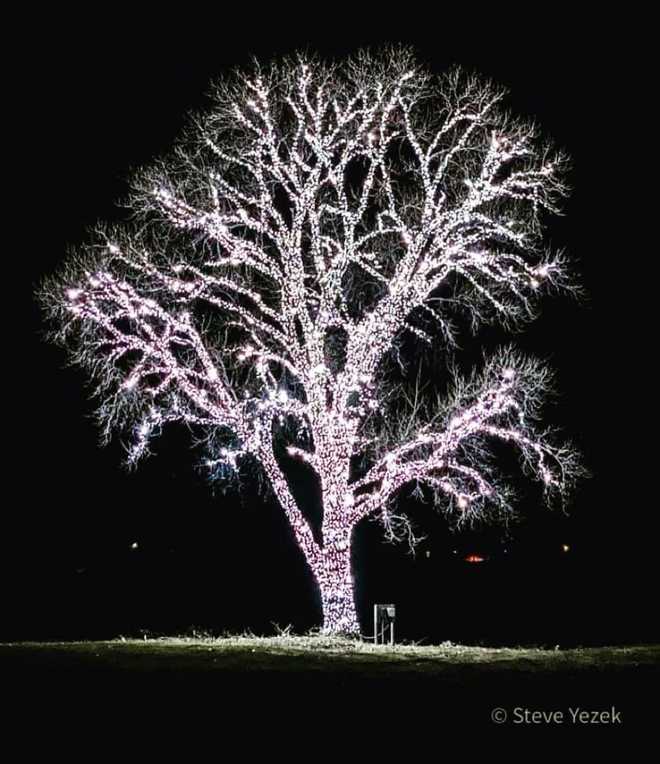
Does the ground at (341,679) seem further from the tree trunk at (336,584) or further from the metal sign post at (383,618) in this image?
the tree trunk at (336,584)

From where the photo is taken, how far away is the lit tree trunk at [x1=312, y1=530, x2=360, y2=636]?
67.6ft

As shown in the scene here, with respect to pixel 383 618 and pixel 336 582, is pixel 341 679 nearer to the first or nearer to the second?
pixel 383 618

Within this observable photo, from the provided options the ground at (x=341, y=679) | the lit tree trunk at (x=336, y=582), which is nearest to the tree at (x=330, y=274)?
the lit tree trunk at (x=336, y=582)

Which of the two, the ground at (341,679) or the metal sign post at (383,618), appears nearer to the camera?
the ground at (341,679)

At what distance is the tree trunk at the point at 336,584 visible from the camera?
2058cm

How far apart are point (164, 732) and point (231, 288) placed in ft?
41.3

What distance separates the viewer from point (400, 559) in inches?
1666

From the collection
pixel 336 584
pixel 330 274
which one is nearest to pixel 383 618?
pixel 336 584

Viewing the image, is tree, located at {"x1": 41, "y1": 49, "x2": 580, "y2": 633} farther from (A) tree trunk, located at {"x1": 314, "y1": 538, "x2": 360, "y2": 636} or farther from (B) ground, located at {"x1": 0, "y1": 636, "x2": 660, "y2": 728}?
(B) ground, located at {"x1": 0, "y1": 636, "x2": 660, "y2": 728}

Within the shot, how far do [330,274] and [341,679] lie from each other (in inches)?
375

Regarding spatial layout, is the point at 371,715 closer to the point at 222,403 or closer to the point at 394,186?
the point at 222,403

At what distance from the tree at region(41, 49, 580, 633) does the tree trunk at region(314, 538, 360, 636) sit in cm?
3

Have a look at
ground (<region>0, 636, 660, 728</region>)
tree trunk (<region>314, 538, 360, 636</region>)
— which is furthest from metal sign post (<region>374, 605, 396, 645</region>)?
ground (<region>0, 636, 660, 728</region>)

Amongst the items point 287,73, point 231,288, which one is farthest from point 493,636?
point 287,73
